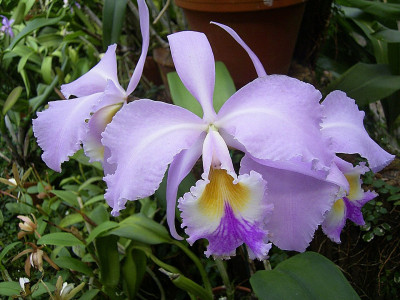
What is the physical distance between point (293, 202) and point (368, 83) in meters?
0.89

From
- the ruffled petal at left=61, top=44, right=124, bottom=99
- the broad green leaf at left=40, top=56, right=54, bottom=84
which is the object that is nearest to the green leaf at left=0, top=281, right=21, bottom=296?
the ruffled petal at left=61, top=44, right=124, bottom=99

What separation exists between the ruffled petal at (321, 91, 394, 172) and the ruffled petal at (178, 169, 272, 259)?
0.19 metres

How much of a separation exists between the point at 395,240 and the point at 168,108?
0.88m

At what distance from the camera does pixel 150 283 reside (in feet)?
4.61

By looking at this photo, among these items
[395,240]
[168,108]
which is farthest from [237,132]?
[395,240]

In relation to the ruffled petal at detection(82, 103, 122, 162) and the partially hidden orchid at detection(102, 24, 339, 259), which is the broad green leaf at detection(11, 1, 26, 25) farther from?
the partially hidden orchid at detection(102, 24, 339, 259)

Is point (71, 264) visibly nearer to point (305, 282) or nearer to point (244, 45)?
point (305, 282)

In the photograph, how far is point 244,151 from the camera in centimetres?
68

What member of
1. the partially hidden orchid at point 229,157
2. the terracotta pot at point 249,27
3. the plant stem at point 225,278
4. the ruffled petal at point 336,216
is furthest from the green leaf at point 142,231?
the terracotta pot at point 249,27

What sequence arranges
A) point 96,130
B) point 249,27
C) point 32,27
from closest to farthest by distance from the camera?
point 96,130, point 249,27, point 32,27

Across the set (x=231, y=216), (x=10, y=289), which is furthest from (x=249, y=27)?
(x=10, y=289)

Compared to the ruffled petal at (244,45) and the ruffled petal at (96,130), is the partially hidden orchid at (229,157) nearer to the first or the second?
the ruffled petal at (244,45)

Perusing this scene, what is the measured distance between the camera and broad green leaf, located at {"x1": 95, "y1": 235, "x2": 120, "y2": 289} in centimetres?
106

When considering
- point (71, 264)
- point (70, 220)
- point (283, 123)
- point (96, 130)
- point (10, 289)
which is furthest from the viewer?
point (70, 220)
